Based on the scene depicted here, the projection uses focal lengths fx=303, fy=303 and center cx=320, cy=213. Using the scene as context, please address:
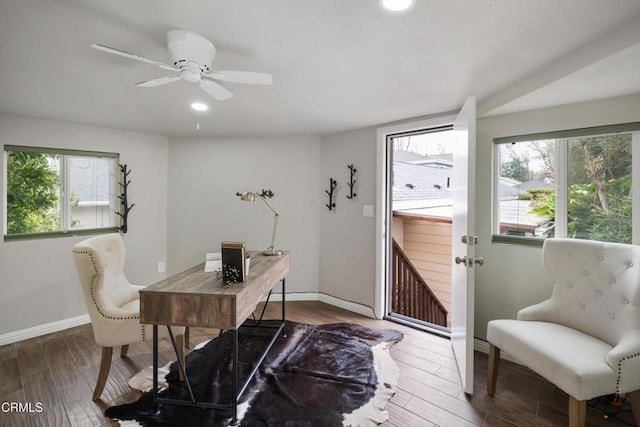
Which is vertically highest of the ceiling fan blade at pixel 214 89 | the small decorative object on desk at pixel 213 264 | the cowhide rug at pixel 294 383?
the ceiling fan blade at pixel 214 89

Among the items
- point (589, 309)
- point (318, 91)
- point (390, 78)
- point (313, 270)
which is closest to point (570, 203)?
point (589, 309)

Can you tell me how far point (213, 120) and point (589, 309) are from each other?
3494 mm

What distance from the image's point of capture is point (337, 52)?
1.67m

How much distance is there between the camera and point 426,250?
4.62 m

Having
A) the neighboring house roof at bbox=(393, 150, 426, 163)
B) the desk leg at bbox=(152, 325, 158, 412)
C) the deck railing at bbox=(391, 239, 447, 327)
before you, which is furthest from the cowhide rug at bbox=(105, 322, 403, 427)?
the neighboring house roof at bbox=(393, 150, 426, 163)

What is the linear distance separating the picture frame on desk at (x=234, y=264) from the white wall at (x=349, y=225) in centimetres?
189

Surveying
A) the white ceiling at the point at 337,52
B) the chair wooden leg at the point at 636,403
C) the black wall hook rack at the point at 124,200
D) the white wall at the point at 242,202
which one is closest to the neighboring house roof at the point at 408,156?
the white wall at the point at 242,202

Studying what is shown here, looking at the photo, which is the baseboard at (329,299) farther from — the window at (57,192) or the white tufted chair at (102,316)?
the window at (57,192)

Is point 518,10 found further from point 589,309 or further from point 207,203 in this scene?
point 207,203

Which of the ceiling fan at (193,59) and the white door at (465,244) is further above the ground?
the ceiling fan at (193,59)

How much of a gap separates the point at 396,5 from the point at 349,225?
8.60 feet

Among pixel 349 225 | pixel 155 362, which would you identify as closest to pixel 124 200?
pixel 155 362

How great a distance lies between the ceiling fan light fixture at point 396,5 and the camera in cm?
122

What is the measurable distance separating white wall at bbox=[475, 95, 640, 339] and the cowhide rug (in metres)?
0.92
